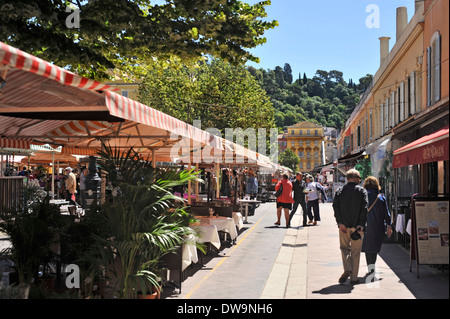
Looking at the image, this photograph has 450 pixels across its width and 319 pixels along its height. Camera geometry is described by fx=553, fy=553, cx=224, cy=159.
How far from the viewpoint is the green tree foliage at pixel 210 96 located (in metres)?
41.4

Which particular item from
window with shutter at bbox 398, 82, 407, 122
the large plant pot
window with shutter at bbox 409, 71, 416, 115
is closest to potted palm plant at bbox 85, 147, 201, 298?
the large plant pot

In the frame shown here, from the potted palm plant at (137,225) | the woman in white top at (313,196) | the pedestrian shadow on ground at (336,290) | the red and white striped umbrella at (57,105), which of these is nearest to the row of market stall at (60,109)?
the red and white striped umbrella at (57,105)

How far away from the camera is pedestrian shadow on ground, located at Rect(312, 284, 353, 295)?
7.67 metres

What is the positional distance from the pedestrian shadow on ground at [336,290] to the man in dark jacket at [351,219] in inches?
9.0

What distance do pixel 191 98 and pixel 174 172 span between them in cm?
3404

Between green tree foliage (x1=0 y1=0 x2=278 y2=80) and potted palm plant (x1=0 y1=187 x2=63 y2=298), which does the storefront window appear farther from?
potted palm plant (x1=0 y1=187 x2=63 y2=298)

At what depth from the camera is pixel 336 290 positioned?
7812 mm

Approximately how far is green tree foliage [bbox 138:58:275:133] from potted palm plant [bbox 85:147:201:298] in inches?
1283

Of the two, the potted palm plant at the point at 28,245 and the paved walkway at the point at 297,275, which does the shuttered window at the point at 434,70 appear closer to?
the paved walkway at the point at 297,275

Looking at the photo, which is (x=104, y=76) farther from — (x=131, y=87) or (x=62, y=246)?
(x=131, y=87)

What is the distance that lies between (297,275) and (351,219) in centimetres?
179

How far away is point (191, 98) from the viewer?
4103cm

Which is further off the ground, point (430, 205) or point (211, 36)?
point (211, 36)
